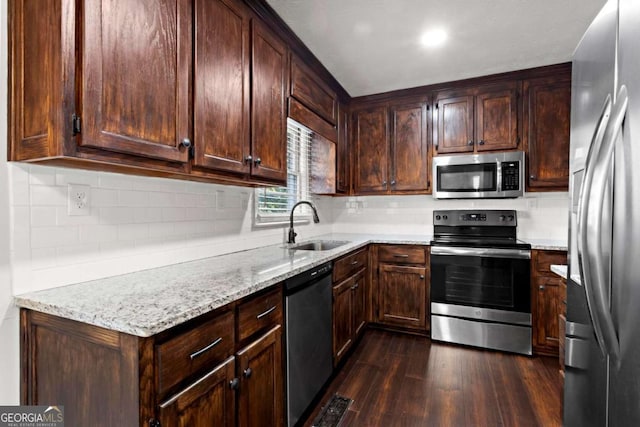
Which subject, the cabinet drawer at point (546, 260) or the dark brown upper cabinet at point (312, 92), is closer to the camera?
the dark brown upper cabinet at point (312, 92)

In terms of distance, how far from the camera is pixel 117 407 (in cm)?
88

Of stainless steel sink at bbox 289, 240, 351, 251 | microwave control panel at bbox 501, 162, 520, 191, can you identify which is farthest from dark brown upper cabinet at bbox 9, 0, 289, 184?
microwave control panel at bbox 501, 162, 520, 191

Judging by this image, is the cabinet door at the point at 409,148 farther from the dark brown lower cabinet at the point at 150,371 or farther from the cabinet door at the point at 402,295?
the dark brown lower cabinet at the point at 150,371

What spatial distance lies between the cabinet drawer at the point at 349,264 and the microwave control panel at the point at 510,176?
56.6 inches

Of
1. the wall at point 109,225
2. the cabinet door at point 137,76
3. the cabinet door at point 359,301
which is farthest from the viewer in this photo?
the cabinet door at point 359,301

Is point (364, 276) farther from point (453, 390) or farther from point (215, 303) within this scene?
point (215, 303)

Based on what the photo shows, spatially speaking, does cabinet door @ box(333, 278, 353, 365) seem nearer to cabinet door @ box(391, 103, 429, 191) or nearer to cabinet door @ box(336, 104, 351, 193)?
cabinet door @ box(336, 104, 351, 193)

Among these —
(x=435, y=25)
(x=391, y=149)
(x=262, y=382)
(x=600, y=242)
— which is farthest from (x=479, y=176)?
(x=262, y=382)

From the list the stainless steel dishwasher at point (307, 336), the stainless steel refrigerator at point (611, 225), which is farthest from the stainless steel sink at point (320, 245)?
the stainless steel refrigerator at point (611, 225)

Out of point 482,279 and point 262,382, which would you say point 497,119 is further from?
point 262,382

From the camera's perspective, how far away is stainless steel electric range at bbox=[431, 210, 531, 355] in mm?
2566

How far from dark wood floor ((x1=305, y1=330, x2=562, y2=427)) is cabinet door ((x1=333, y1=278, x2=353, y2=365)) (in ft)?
0.58

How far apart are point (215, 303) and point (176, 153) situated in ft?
2.25

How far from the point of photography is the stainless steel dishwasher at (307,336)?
157 centimetres
